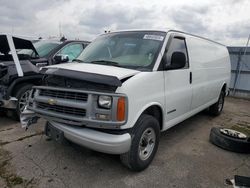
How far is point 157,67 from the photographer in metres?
3.56

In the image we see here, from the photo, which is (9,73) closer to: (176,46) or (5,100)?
(5,100)

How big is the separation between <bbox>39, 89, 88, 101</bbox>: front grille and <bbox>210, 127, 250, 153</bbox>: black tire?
2967 mm

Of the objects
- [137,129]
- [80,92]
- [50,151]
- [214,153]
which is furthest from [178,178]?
[50,151]

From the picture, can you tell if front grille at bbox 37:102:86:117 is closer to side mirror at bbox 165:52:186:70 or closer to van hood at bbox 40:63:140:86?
van hood at bbox 40:63:140:86

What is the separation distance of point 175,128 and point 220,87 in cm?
205

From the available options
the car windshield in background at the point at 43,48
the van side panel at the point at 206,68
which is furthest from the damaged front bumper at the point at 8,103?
the van side panel at the point at 206,68

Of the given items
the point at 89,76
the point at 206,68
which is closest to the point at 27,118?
the point at 89,76

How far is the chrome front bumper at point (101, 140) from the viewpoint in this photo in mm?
2867

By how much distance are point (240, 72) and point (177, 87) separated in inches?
330

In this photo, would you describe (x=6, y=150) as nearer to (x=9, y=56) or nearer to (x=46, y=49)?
(x=9, y=56)

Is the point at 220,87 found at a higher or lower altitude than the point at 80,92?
lower

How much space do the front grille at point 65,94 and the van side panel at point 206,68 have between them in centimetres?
252

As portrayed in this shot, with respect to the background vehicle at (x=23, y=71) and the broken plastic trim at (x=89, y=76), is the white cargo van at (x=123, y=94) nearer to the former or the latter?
the broken plastic trim at (x=89, y=76)

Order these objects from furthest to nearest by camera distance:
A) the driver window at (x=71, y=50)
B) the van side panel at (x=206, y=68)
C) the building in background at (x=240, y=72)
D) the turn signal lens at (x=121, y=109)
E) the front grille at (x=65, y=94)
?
1. the building in background at (x=240, y=72)
2. the driver window at (x=71, y=50)
3. the van side panel at (x=206, y=68)
4. the front grille at (x=65, y=94)
5. the turn signal lens at (x=121, y=109)
